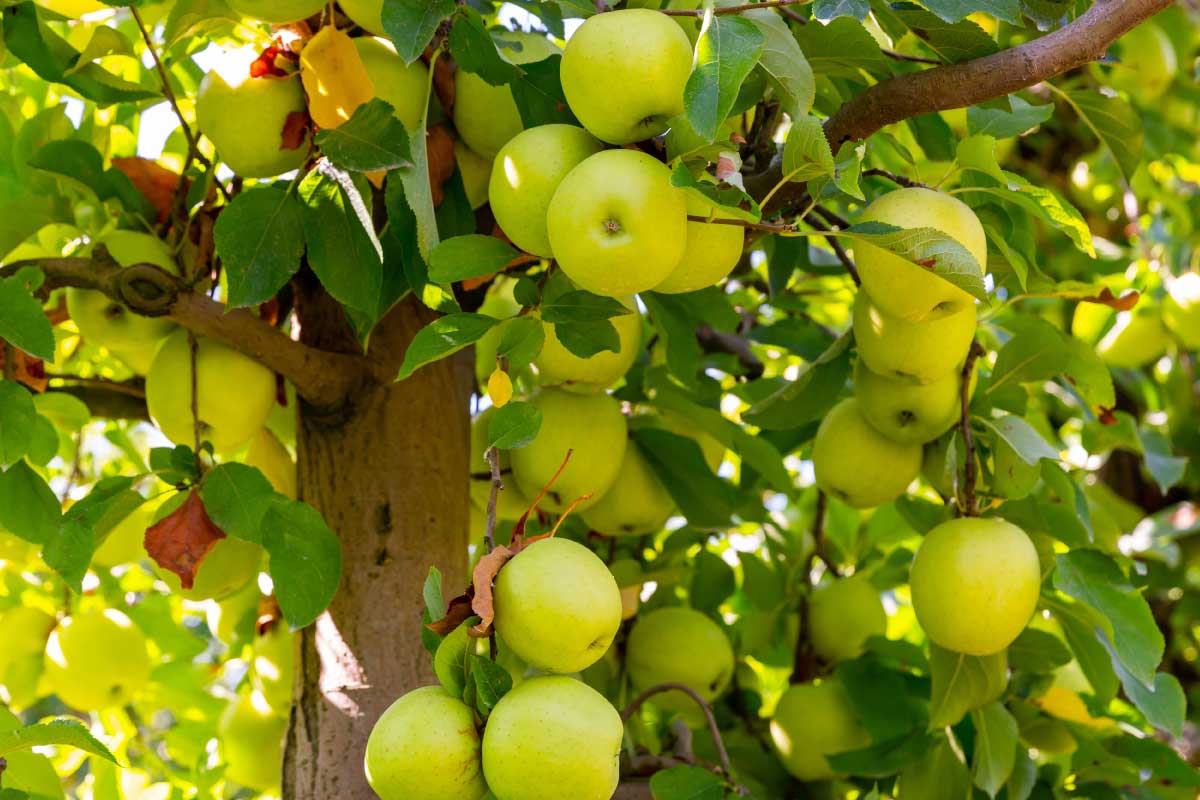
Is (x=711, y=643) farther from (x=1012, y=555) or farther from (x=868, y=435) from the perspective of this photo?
(x=1012, y=555)

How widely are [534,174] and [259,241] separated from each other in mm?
384

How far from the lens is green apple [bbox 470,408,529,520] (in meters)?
1.54

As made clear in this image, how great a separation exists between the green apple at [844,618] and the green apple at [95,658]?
104cm

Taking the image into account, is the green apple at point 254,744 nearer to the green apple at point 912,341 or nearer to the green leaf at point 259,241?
the green leaf at point 259,241

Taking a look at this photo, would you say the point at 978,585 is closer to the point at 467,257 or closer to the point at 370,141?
the point at 467,257

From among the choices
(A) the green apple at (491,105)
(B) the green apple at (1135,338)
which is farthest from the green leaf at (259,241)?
(B) the green apple at (1135,338)

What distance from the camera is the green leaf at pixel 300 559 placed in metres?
1.24

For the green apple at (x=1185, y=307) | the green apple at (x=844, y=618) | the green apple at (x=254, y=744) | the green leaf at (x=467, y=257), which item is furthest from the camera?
the green apple at (x=1185, y=307)

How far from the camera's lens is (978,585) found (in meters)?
1.30

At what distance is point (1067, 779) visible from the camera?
1887 mm

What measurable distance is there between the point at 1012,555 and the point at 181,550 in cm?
89

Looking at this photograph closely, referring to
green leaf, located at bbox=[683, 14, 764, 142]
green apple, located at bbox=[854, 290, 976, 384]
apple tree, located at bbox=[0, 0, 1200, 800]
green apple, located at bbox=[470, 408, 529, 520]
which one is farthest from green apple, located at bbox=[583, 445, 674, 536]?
green leaf, located at bbox=[683, 14, 764, 142]

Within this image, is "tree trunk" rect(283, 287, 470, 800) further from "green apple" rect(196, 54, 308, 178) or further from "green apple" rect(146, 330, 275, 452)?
"green apple" rect(196, 54, 308, 178)

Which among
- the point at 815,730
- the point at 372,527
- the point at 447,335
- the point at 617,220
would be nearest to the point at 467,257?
the point at 447,335
